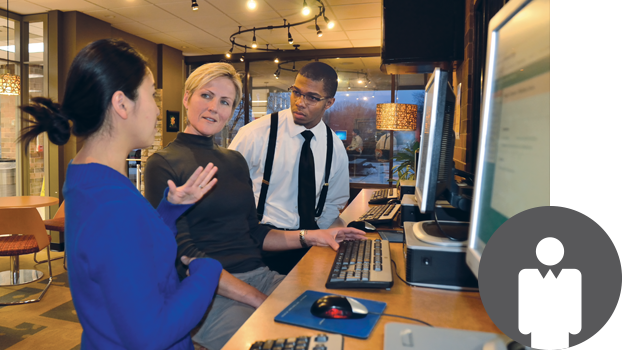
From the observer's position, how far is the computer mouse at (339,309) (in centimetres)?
84

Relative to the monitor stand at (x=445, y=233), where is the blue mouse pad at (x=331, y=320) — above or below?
below

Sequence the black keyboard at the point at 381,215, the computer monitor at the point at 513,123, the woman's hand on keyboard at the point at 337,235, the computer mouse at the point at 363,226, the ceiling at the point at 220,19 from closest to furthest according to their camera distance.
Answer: the computer monitor at the point at 513,123, the woman's hand on keyboard at the point at 337,235, the computer mouse at the point at 363,226, the black keyboard at the point at 381,215, the ceiling at the point at 220,19

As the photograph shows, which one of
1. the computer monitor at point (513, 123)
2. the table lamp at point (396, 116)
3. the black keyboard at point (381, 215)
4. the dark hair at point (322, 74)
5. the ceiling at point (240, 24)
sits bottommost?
the black keyboard at point (381, 215)

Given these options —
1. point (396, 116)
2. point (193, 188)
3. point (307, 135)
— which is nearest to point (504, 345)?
point (193, 188)

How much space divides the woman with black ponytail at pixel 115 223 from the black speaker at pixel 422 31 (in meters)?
1.94

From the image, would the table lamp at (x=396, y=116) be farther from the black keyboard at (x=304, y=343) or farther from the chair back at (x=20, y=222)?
the black keyboard at (x=304, y=343)

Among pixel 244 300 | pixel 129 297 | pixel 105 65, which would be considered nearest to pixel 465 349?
pixel 129 297

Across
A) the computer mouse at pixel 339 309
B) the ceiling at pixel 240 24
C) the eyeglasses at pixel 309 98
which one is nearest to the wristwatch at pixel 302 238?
the computer mouse at pixel 339 309

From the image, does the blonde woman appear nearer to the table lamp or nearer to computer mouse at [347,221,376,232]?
computer mouse at [347,221,376,232]

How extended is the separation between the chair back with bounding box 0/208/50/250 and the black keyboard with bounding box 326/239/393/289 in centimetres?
311

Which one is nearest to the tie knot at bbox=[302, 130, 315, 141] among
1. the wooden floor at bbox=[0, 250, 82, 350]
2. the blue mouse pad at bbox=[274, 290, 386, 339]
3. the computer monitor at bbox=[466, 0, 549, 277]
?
the blue mouse pad at bbox=[274, 290, 386, 339]

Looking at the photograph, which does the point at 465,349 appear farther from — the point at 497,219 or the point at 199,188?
the point at 199,188

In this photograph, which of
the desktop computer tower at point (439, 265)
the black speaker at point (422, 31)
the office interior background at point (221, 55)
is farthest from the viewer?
the office interior background at point (221, 55)

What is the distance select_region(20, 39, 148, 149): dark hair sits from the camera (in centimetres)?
89
